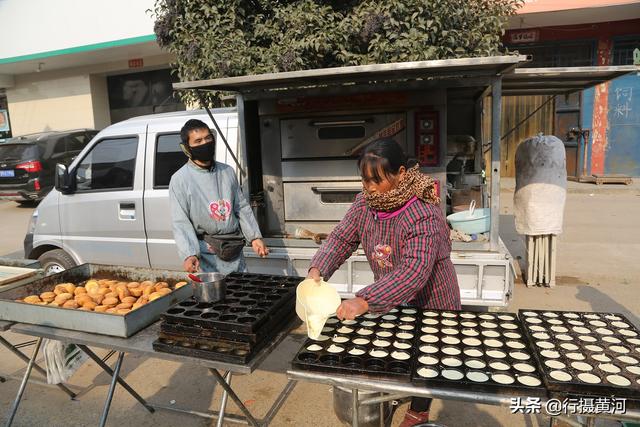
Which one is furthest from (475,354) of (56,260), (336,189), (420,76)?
(56,260)

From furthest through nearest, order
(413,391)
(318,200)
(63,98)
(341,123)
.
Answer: (63,98) → (318,200) → (341,123) → (413,391)

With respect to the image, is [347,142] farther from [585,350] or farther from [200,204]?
[585,350]

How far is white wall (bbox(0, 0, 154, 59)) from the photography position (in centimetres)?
1229

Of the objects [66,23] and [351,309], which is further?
[66,23]

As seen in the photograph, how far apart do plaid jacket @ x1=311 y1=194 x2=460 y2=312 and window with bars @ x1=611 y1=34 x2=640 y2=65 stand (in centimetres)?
1157

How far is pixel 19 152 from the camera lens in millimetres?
11031

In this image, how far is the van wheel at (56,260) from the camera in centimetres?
499

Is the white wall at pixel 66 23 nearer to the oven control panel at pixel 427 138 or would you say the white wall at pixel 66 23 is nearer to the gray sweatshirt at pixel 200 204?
the oven control panel at pixel 427 138

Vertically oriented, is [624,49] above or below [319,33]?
above

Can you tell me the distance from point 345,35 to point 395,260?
4387mm

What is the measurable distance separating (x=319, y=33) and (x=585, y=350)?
4.97 meters

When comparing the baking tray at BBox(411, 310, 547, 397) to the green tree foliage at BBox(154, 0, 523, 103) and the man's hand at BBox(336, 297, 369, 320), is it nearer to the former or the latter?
the man's hand at BBox(336, 297, 369, 320)


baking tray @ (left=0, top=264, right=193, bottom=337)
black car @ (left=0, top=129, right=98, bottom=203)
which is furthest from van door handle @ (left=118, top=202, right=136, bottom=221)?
black car @ (left=0, top=129, right=98, bottom=203)

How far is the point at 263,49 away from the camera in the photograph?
6188mm
